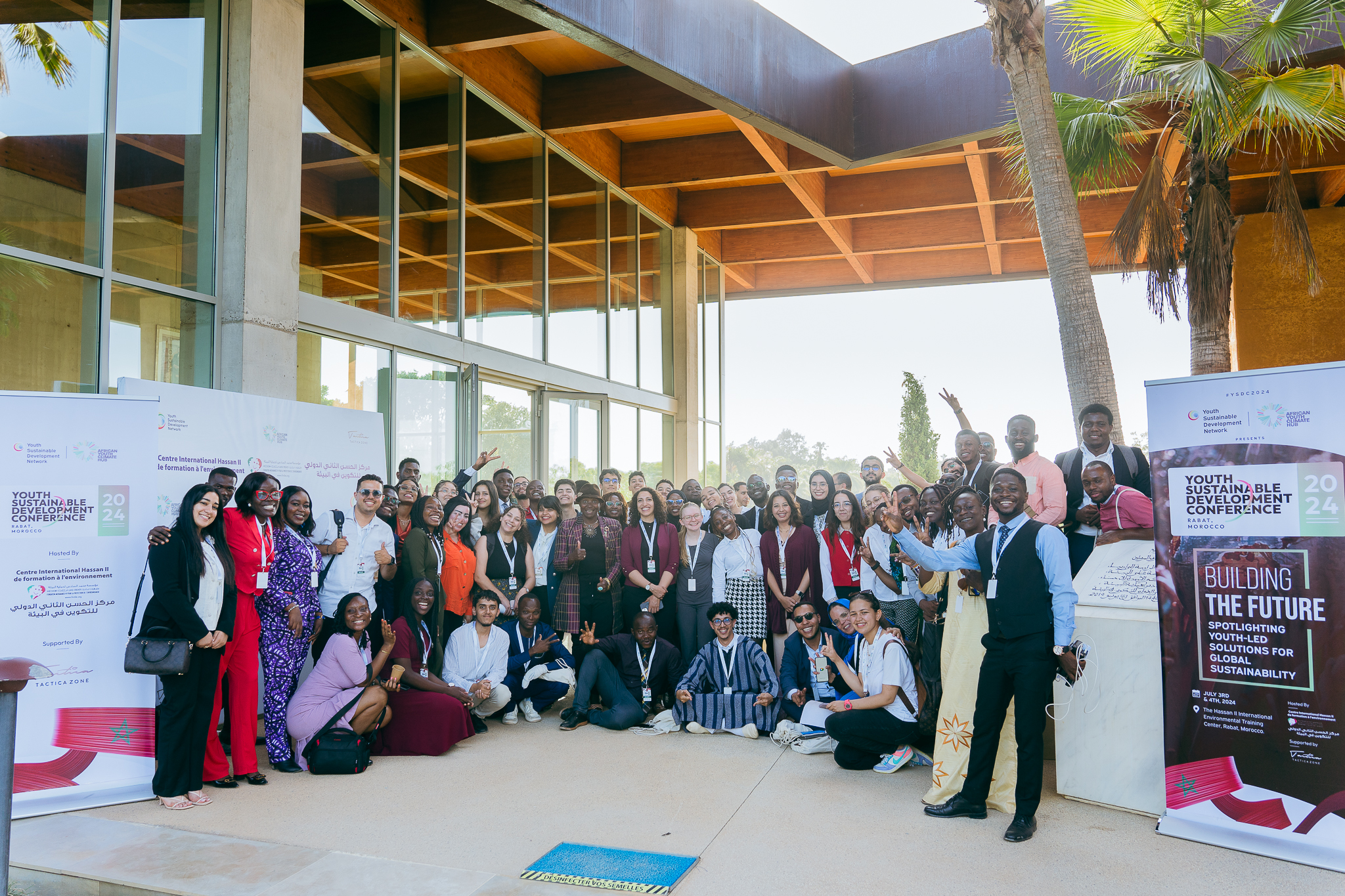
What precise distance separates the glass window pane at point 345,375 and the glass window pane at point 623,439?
16.4 feet

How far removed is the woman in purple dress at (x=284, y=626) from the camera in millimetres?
5633

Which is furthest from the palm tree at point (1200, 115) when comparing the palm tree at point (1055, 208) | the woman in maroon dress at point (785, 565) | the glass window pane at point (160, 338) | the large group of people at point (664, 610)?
the glass window pane at point (160, 338)

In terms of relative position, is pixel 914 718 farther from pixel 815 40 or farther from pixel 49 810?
pixel 815 40

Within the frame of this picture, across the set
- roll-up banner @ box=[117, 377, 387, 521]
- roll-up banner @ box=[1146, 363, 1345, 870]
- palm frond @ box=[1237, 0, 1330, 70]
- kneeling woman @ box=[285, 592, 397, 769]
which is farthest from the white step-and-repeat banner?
palm frond @ box=[1237, 0, 1330, 70]

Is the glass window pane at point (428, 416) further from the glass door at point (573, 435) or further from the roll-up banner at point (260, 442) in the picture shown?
the glass door at point (573, 435)

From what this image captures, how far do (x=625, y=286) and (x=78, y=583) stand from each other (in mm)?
10418

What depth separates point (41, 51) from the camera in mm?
6113

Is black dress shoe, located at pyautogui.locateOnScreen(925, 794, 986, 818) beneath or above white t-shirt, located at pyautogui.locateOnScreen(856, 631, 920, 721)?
beneath

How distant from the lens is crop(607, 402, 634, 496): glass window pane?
535 inches

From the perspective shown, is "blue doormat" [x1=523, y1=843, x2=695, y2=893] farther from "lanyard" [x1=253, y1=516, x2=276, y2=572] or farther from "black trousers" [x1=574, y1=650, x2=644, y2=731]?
"lanyard" [x1=253, y1=516, x2=276, y2=572]

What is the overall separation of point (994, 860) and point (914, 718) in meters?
1.62

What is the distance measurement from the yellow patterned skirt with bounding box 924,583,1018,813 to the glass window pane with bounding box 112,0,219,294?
244 inches

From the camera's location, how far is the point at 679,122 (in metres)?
12.6

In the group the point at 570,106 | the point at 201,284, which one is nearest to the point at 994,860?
the point at 201,284
